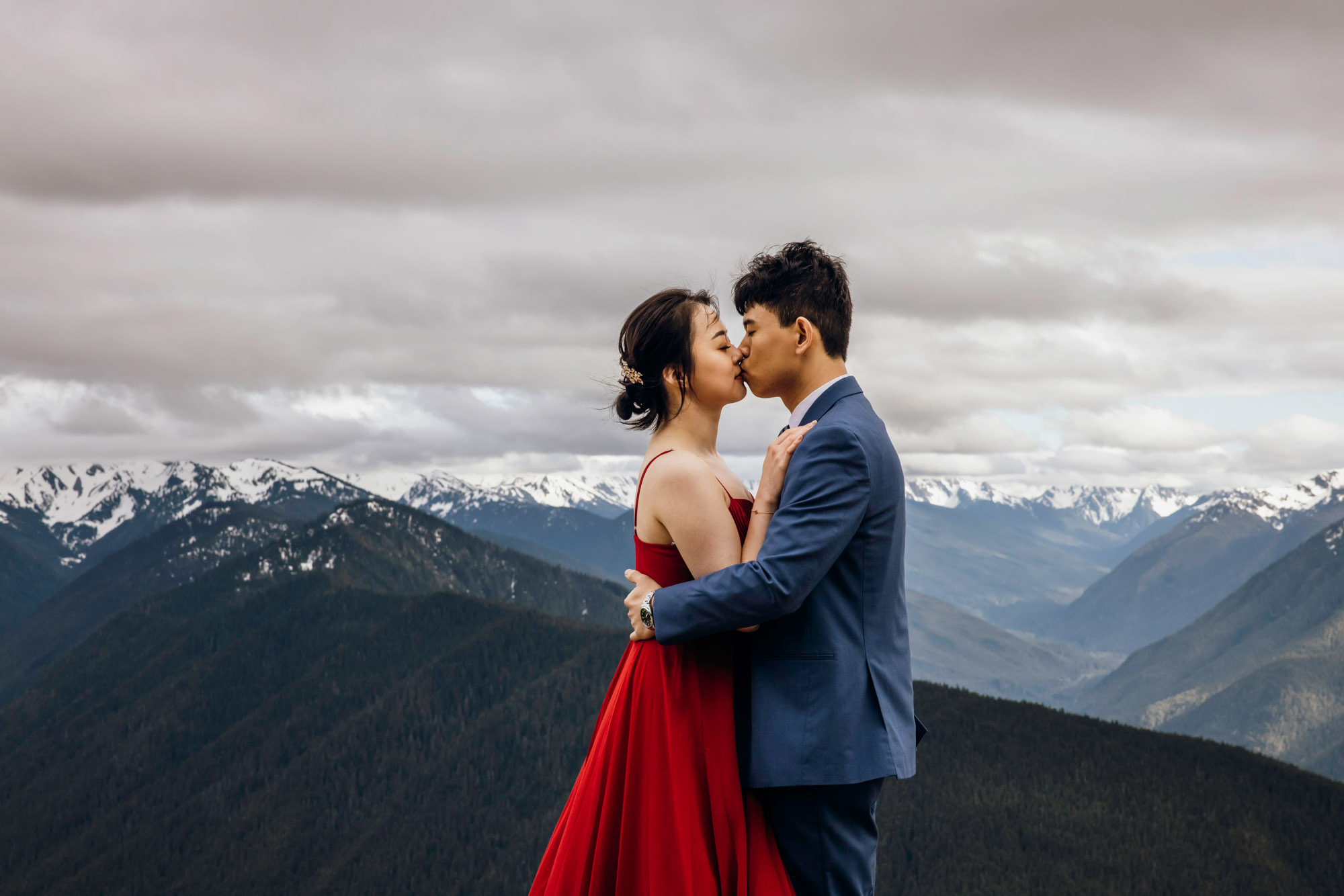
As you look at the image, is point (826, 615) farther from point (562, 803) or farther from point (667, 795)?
point (562, 803)

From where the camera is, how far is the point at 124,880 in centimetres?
18388

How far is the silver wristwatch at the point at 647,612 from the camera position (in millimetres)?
6406

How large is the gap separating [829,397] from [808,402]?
145 mm

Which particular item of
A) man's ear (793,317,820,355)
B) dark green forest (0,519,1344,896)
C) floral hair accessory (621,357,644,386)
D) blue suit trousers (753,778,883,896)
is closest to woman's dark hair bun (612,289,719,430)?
floral hair accessory (621,357,644,386)

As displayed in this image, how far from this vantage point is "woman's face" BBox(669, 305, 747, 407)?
22.9 ft

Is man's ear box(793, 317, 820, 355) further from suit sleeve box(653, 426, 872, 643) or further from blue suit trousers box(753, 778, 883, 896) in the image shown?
blue suit trousers box(753, 778, 883, 896)

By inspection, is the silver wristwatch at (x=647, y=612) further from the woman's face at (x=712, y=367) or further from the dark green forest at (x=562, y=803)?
the dark green forest at (x=562, y=803)

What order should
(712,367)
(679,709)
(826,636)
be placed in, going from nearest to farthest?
(826,636), (679,709), (712,367)

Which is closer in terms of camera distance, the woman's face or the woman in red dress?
the woman in red dress

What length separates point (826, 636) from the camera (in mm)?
6109

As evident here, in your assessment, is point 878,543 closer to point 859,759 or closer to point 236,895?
point 859,759

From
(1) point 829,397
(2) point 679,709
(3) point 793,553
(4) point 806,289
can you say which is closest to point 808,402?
(1) point 829,397

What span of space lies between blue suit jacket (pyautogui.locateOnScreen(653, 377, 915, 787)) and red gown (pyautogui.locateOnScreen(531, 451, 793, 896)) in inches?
11.1

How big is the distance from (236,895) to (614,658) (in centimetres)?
7356
